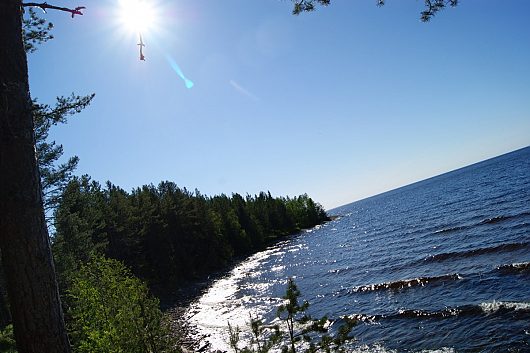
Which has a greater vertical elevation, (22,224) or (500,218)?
(22,224)

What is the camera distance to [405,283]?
24.9 metres

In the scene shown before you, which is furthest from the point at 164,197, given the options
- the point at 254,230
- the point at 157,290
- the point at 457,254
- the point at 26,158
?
the point at 26,158

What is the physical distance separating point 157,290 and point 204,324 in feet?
76.7

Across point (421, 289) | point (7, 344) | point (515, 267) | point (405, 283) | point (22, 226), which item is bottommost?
point (421, 289)

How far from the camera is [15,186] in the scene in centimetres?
385

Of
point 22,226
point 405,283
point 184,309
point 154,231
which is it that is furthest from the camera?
point 154,231

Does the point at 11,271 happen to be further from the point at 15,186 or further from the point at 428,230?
the point at 428,230

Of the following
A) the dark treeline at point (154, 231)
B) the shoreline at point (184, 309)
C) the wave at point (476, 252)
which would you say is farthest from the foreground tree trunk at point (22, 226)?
the wave at point (476, 252)

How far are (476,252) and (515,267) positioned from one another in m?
6.22

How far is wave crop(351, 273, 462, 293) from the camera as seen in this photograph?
23.5 m

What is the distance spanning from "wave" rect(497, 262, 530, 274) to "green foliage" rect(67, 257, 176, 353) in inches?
756

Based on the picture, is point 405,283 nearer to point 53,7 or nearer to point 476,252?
point 476,252

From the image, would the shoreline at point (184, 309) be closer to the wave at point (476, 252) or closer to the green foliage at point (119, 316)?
the green foliage at point (119, 316)

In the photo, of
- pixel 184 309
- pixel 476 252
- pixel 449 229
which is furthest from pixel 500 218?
pixel 184 309
